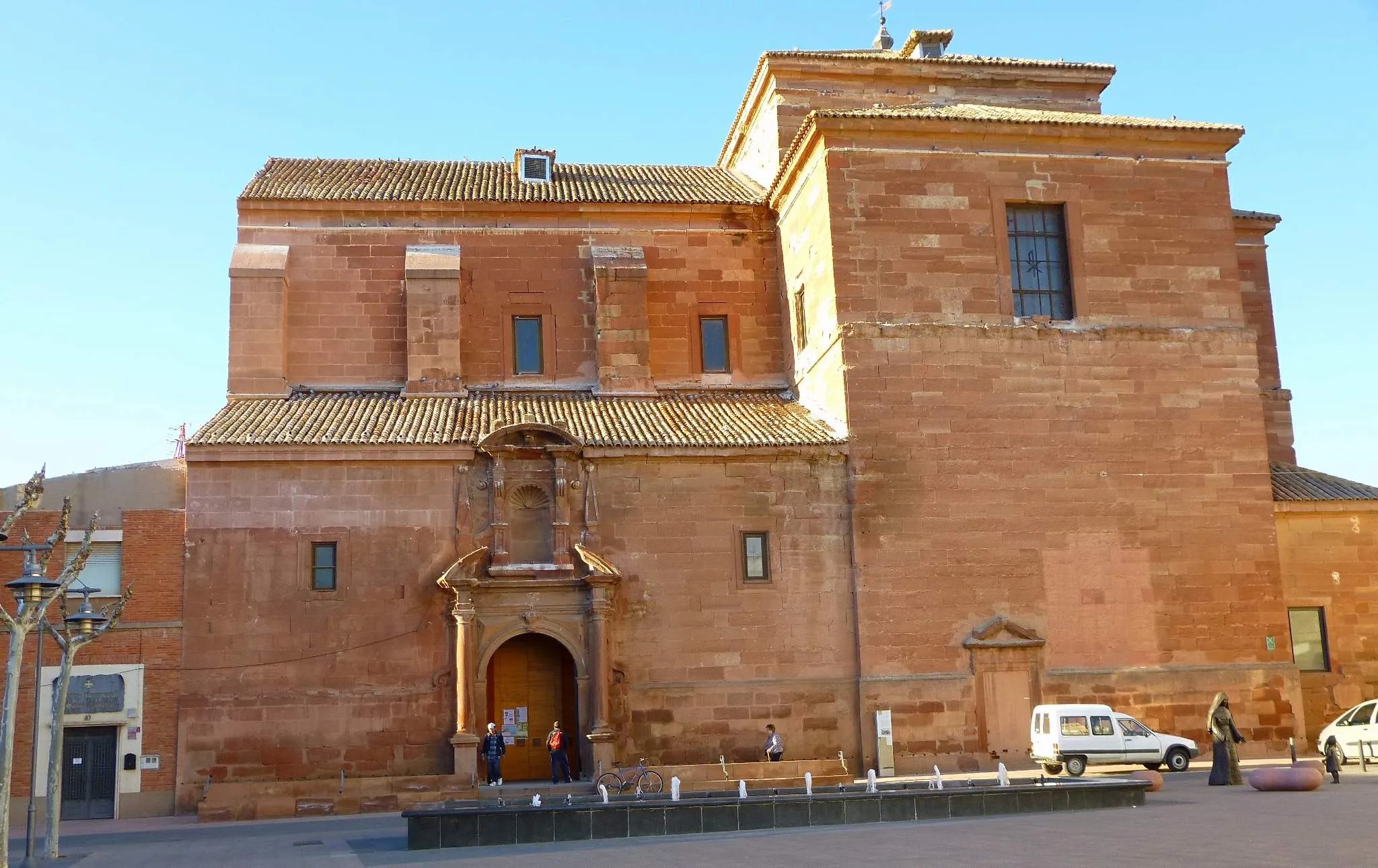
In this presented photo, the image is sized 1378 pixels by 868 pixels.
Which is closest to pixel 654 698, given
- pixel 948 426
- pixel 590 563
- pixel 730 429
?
pixel 590 563

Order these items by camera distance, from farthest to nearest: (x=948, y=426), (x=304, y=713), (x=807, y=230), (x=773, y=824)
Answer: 1. (x=807, y=230)
2. (x=948, y=426)
3. (x=304, y=713)
4. (x=773, y=824)

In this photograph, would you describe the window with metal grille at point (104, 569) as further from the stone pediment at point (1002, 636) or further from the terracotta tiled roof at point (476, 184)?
the stone pediment at point (1002, 636)

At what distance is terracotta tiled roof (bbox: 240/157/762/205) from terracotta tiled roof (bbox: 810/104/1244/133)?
448 centimetres

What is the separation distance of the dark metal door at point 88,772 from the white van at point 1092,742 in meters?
16.7

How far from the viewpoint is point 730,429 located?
26.7 metres

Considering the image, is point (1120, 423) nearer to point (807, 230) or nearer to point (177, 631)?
point (807, 230)

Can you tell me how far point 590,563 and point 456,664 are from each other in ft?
9.96

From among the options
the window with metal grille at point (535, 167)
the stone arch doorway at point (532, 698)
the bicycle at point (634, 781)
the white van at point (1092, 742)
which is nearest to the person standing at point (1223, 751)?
the white van at point (1092, 742)

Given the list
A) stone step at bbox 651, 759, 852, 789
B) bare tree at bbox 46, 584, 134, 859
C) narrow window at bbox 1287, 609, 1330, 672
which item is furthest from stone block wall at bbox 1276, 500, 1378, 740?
bare tree at bbox 46, 584, 134, 859

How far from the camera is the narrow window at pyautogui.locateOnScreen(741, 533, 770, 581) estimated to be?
25.7 m

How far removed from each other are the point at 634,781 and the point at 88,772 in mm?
9984

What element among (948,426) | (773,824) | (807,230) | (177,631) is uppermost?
(807,230)

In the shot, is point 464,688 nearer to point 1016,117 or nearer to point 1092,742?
point 1092,742

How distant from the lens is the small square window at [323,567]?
2461 centimetres
